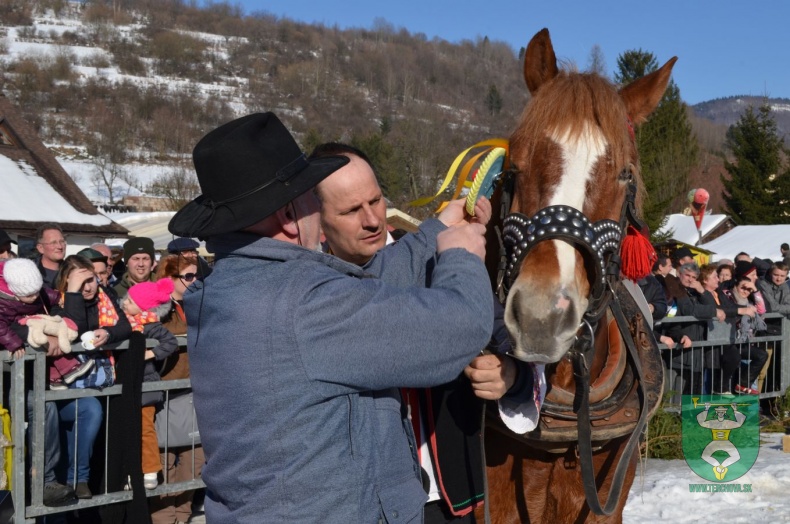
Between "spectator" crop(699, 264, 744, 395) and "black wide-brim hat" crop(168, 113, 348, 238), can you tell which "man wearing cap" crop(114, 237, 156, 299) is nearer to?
"black wide-brim hat" crop(168, 113, 348, 238)

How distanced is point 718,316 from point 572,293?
22.1 feet

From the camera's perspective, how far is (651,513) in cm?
592

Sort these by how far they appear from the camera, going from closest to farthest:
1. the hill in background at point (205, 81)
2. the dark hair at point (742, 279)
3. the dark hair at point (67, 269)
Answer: the dark hair at point (67, 269) → the dark hair at point (742, 279) → the hill in background at point (205, 81)

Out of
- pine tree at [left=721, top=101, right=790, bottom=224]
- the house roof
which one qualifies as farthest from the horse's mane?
pine tree at [left=721, top=101, right=790, bottom=224]

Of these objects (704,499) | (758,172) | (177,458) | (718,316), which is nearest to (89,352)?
(177,458)

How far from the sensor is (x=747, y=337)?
28.3 feet

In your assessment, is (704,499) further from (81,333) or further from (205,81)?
(205,81)

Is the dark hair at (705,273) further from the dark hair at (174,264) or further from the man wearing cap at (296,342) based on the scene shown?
the man wearing cap at (296,342)

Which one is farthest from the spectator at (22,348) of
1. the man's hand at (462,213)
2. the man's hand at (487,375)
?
the man's hand at (487,375)

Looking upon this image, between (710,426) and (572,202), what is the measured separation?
6.06 m

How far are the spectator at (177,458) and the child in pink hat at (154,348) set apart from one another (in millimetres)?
116

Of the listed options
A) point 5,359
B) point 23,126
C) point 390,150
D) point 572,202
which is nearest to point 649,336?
point 572,202

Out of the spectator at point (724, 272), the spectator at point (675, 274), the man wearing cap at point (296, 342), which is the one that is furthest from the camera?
the spectator at point (724, 272)

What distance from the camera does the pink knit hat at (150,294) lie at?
218 inches
